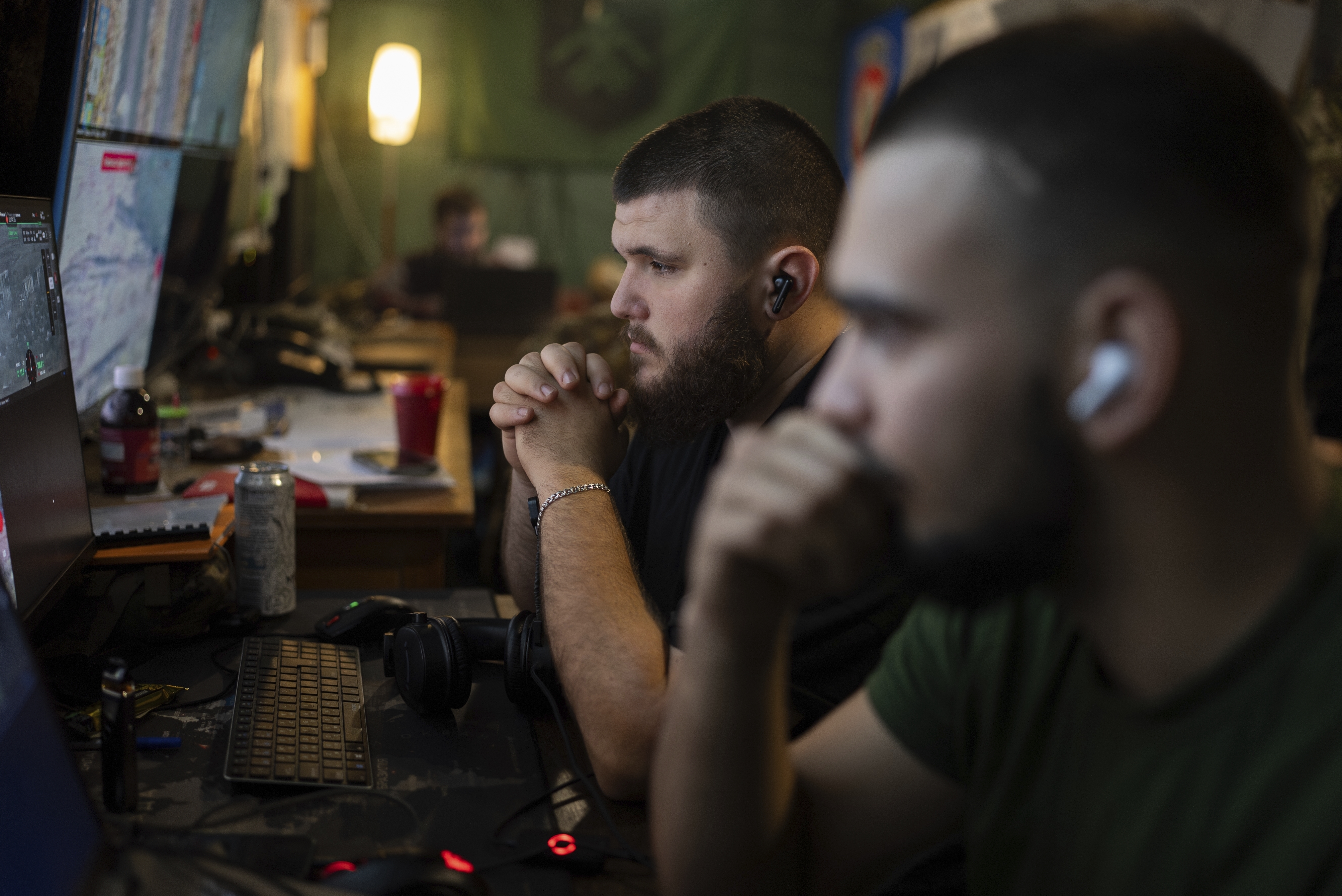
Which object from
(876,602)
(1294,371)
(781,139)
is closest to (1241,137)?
(1294,371)

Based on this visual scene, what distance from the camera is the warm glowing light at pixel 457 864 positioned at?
0.74 metres

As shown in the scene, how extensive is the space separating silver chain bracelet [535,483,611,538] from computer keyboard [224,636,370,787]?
0.28 meters

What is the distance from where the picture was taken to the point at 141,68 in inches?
64.1

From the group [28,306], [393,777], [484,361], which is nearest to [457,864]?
[393,777]

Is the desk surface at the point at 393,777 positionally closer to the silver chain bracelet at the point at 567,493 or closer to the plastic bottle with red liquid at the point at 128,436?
the silver chain bracelet at the point at 567,493

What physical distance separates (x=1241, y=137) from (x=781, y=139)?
2.71 feet

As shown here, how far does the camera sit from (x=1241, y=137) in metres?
0.56

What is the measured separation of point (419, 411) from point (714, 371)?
878mm

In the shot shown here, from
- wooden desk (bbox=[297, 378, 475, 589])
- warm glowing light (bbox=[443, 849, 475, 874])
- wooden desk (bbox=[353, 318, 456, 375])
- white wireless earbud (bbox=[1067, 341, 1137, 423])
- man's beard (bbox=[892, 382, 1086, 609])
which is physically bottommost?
wooden desk (bbox=[297, 378, 475, 589])

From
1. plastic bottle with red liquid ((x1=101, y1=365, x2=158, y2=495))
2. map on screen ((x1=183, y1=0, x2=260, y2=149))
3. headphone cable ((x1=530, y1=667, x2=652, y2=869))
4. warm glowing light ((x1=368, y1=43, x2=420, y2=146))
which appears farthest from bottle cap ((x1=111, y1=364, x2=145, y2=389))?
warm glowing light ((x1=368, y1=43, x2=420, y2=146))

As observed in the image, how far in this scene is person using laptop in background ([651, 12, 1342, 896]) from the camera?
0.54 metres

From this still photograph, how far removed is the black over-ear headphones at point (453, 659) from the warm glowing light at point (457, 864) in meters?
0.28

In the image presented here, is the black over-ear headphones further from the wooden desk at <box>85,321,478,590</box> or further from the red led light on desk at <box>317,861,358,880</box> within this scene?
the wooden desk at <box>85,321,478,590</box>

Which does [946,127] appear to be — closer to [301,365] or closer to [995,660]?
[995,660]
